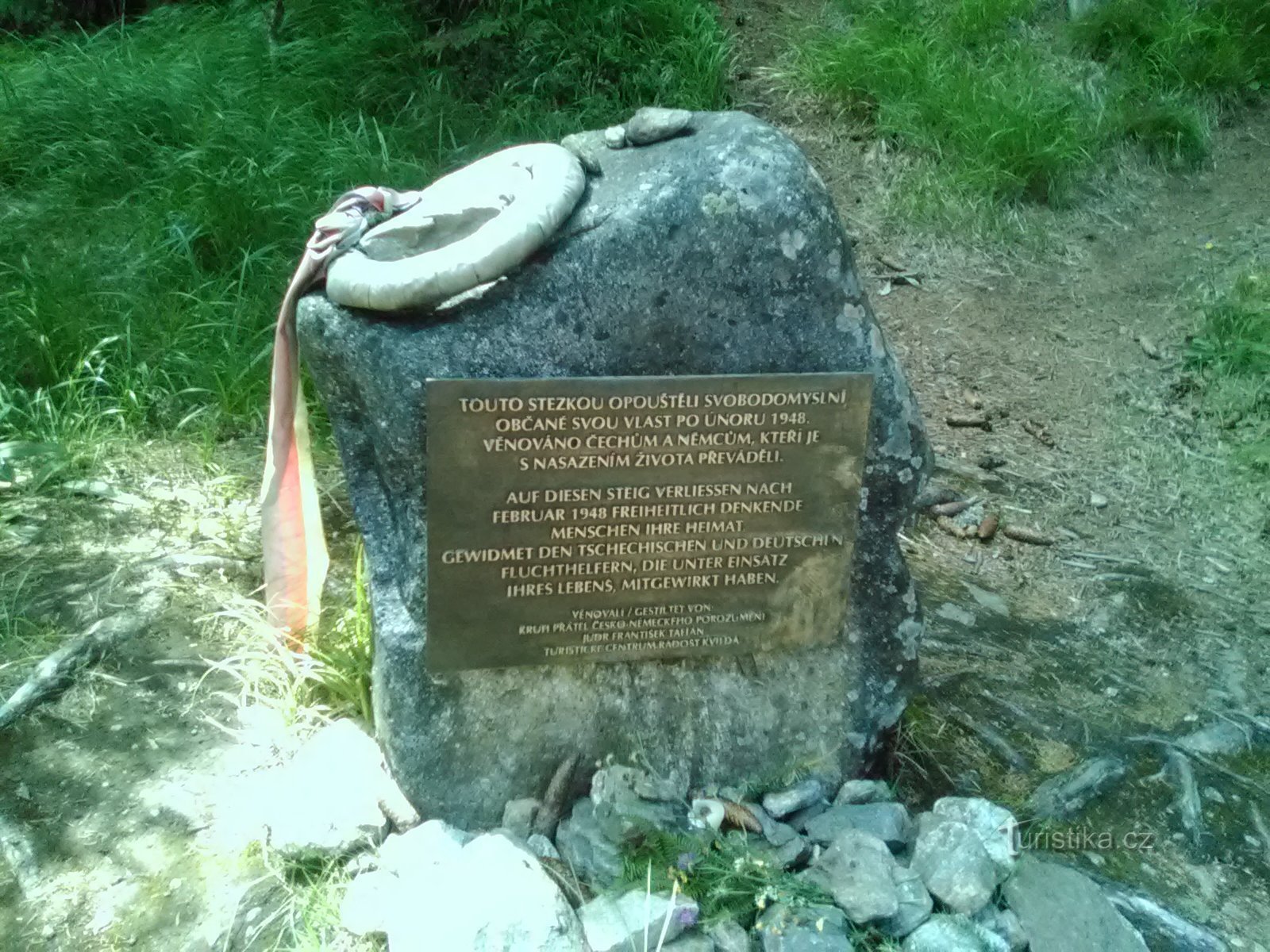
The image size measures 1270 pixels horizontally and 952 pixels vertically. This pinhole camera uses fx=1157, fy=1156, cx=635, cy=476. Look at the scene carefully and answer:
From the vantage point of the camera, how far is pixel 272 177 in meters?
4.56

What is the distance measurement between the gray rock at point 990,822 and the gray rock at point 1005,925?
0.33ft

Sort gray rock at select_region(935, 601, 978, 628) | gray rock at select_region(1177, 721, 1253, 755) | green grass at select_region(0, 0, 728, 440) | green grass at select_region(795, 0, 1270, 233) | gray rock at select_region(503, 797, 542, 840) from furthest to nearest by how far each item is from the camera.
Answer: green grass at select_region(795, 0, 1270, 233)
green grass at select_region(0, 0, 728, 440)
gray rock at select_region(935, 601, 978, 628)
gray rock at select_region(1177, 721, 1253, 755)
gray rock at select_region(503, 797, 542, 840)

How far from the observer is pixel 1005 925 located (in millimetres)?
2295

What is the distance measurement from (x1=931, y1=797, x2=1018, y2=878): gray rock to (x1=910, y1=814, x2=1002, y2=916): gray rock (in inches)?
1.2

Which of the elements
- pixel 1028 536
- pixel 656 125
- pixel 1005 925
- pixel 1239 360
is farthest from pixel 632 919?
pixel 1239 360

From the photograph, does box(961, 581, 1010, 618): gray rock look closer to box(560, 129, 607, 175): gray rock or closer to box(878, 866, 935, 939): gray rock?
box(878, 866, 935, 939): gray rock

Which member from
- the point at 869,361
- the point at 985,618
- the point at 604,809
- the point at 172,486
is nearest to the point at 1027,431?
the point at 985,618

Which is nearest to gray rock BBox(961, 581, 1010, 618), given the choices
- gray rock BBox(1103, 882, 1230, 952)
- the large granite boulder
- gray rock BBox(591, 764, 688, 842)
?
the large granite boulder

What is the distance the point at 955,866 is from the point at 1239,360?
3.25 meters

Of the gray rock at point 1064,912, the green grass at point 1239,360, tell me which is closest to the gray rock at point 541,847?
the gray rock at point 1064,912

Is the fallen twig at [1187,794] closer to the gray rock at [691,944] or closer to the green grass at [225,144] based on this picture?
the gray rock at [691,944]

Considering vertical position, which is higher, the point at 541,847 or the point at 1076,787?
the point at 541,847

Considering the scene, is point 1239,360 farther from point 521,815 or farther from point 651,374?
point 521,815

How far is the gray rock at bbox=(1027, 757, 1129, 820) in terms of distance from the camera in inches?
106
